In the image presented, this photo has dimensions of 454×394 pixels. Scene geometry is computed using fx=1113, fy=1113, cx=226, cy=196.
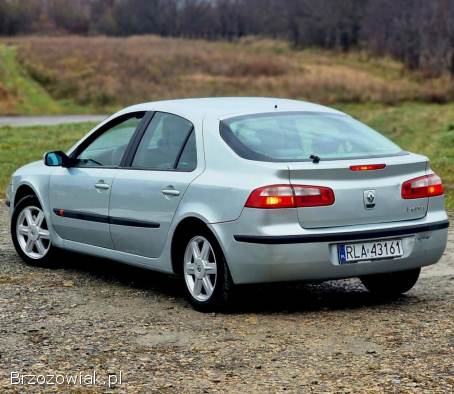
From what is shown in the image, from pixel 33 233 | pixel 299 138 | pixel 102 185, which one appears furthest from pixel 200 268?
pixel 33 233

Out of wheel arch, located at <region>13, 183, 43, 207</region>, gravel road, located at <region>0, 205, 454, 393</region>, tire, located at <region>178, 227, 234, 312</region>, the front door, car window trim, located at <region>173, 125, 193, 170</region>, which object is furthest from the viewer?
wheel arch, located at <region>13, 183, 43, 207</region>

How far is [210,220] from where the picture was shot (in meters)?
6.89

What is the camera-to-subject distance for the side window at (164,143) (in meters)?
7.50

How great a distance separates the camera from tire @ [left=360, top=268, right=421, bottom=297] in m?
7.54

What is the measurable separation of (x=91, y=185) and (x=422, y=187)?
246 cm

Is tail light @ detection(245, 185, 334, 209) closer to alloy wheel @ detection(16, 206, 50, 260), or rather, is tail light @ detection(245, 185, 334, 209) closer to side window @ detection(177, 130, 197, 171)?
side window @ detection(177, 130, 197, 171)

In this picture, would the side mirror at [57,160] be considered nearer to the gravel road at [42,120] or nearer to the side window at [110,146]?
the side window at [110,146]

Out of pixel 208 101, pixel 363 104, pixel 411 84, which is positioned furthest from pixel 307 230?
pixel 411 84

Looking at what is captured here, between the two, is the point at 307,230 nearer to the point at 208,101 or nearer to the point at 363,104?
the point at 208,101

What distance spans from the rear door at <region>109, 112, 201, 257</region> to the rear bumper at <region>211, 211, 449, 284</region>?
58cm

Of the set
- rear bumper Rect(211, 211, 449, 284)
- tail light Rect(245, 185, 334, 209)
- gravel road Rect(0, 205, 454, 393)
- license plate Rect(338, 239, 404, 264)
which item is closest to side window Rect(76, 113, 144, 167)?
gravel road Rect(0, 205, 454, 393)

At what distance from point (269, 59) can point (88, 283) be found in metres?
62.4

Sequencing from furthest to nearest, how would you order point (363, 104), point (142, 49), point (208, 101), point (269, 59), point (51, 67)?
point (142, 49) < point (269, 59) < point (51, 67) < point (363, 104) < point (208, 101)

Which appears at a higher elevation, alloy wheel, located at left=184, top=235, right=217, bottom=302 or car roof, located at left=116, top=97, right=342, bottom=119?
car roof, located at left=116, top=97, right=342, bottom=119
